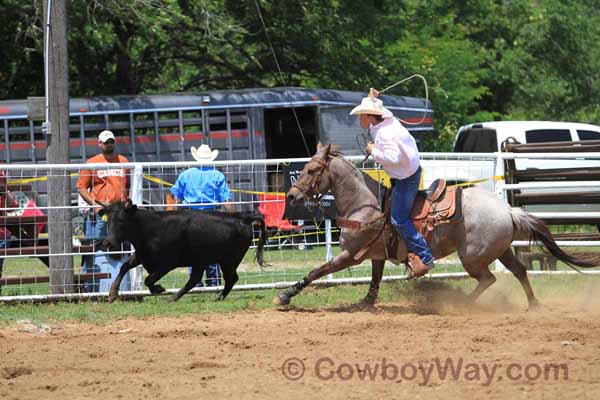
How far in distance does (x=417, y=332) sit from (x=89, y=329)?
10.4 feet

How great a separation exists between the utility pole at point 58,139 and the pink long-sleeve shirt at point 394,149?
4.09 metres

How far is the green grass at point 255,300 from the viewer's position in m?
10.4

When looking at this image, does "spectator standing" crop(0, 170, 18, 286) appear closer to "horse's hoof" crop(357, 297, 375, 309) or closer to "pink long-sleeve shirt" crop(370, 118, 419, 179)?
"horse's hoof" crop(357, 297, 375, 309)

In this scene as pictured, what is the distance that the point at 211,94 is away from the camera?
20.5 metres

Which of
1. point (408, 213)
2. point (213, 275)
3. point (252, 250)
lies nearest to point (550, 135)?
point (252, 250)

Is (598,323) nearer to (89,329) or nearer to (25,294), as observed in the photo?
(89,329)

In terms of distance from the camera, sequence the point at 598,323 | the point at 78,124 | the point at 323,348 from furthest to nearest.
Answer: the point at 78,124, the point at 598,323, the point at 323,348

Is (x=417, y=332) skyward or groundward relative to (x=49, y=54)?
groundward

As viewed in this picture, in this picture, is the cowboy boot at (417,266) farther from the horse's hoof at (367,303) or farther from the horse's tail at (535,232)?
the horse's tail at (535,232)

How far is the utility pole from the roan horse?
118 inches

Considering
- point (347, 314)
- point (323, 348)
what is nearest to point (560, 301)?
point (347, 314)

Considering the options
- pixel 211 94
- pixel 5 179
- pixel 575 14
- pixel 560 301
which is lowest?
pixel 560 301

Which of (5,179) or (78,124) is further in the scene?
(78,124)

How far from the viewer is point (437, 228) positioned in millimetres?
10375
